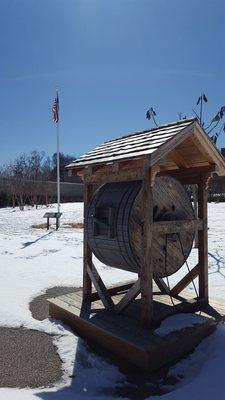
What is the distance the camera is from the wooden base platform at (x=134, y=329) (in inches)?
174

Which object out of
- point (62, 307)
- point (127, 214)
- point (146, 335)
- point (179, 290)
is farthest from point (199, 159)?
point (62, 307)

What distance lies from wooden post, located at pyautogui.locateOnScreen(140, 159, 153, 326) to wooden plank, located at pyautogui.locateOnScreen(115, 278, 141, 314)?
29 cm

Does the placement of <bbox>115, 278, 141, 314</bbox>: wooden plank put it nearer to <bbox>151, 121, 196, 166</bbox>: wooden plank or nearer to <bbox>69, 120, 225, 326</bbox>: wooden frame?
<bbox>69, 120, 225, 326</bbox>: wooden frame

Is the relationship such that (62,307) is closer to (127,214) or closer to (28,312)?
(28,312)

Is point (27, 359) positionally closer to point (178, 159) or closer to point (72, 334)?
point (72, 334)

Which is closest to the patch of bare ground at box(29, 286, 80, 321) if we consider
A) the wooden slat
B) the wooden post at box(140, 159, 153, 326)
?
the wooden post at box(140, 159, 153, 326)

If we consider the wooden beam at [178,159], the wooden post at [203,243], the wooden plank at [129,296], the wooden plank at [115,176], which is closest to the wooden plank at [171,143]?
the wooden plank at [115,176]

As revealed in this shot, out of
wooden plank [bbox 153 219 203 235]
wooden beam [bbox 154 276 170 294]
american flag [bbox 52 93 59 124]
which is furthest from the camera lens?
american flag [bbox 52 93 59 124]

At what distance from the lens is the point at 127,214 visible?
16.6 feet

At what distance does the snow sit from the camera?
480 cm

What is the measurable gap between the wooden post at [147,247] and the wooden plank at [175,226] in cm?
17

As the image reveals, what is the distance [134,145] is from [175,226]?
50.5 inches

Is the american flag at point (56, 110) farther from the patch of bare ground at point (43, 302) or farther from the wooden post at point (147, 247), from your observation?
the wooden post at point (147, 247)

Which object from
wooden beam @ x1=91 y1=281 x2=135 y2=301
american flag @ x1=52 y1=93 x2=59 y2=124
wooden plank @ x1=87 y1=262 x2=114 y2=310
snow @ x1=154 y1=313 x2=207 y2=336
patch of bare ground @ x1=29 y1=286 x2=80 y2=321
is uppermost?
american flag @ x1=52 y1=93 x2=59 y2=124
